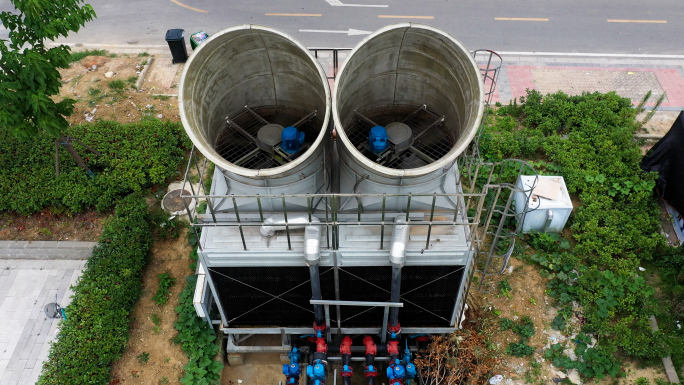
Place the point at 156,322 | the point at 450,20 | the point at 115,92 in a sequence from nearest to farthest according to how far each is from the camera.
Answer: the point at 156,322
the point at 115,92
the point at 450,20

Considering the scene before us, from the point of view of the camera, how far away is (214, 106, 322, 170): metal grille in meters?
9.66

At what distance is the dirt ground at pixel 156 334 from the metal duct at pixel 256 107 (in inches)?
163

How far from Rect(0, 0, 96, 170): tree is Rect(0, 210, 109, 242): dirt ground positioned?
9.59 feet

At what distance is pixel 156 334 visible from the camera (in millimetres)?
11305

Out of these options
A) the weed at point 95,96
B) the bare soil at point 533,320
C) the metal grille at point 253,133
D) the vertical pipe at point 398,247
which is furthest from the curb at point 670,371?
the weed at point 95,96

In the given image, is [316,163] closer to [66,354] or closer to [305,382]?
[305,382]

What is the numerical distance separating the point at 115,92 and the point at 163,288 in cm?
876

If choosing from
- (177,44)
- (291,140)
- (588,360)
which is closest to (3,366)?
(291,140)

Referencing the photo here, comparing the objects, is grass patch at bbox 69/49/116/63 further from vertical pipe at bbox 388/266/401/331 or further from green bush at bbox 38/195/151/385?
vertical pipe at bbox 388/266/401/331

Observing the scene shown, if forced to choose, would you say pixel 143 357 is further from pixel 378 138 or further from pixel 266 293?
pixel 378 138

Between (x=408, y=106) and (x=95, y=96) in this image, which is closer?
(x=408, y=106)

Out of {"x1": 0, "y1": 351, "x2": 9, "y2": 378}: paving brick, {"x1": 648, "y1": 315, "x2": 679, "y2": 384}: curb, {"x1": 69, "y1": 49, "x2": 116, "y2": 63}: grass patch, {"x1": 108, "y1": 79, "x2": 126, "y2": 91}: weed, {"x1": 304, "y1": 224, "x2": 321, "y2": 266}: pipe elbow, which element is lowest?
{"x1": 0, "y1": 351, "x2": 9, "y2": 378}: paving brick

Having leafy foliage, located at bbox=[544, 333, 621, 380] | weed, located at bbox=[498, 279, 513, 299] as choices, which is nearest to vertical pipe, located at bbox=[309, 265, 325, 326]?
weed, located at bbox=[498, 279, 513, 299]

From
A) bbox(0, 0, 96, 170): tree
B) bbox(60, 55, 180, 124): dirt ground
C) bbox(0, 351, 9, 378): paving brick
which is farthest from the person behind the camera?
bbox(60, 55, 180, 124): dirt ground
